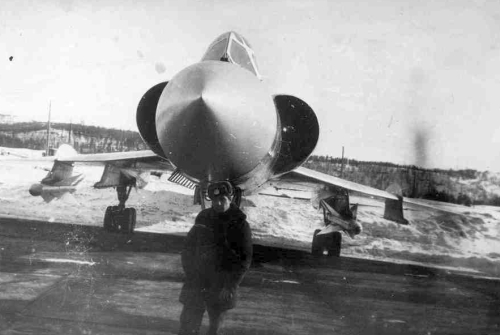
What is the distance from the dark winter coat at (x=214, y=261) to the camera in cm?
341

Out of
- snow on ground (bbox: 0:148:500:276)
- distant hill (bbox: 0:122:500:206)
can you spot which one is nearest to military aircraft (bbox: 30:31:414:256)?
snow on ground (bbox: 0:148:500:276)

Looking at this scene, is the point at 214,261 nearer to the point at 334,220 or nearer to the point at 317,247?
the point at 334,220

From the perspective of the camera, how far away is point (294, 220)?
1347 centimetres

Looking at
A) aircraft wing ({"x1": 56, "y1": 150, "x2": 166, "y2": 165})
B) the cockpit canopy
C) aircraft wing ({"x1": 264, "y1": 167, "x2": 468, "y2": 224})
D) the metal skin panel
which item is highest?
the cockpit canopy

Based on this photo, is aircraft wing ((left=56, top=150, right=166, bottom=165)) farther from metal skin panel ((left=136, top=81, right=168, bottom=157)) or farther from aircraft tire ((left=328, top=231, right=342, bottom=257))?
aircraft tire ((left=328, top=231, right=342, bottom=257))

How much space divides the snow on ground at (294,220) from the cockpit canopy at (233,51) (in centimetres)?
524

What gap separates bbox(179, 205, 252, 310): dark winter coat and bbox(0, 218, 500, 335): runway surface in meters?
0.48

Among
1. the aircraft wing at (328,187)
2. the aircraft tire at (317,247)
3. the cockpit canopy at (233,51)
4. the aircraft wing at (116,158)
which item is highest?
the cockpit canopy at (233,51)

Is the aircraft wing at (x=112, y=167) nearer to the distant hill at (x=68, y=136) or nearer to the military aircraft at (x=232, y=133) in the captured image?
the military aircraft at (x=232, y=133)

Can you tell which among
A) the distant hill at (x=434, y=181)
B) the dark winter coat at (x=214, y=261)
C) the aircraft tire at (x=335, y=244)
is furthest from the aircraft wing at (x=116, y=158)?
the distant hill at (x=434, y=181)

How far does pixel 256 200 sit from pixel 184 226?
380cm

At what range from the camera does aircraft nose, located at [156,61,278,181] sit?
3.90 m

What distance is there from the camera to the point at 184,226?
38.2 ft

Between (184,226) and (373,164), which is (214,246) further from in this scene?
(373,164)
